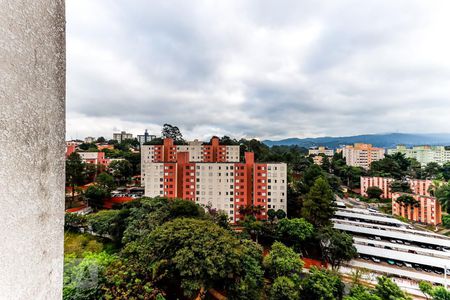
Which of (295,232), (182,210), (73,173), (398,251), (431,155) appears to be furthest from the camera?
(431,155)

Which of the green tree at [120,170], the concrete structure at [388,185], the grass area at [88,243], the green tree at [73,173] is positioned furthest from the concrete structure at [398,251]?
the green tree at [120,170]

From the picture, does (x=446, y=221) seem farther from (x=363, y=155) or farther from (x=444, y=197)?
(x=363, y=155)

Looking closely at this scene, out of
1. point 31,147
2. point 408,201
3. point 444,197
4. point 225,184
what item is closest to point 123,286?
point 31,147

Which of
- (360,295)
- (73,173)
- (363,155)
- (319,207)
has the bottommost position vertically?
(360,295)

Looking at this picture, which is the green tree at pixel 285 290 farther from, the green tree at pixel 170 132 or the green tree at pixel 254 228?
the green tree at pixel 170 132

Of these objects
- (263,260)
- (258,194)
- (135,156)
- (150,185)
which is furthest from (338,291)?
(135,156)
